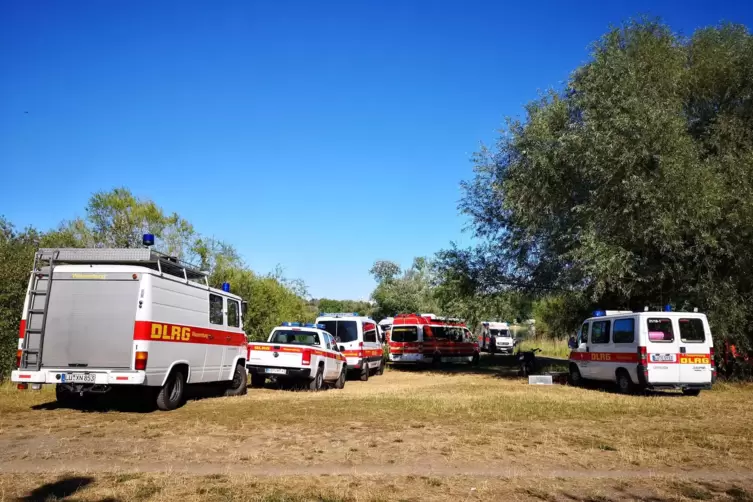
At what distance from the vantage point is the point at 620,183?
17750 millimetres

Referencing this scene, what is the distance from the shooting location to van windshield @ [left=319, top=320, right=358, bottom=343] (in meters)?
20.2

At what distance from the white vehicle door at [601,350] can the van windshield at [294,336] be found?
7.91 m

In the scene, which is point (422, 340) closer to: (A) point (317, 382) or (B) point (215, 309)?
(A) point (317, 382)

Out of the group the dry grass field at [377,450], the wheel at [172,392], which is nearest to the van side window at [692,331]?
the dry grass field at [377,450]

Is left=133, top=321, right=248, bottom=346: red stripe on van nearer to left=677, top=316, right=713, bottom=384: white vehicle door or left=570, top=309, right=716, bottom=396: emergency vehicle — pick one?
left=570, top=309, right=716, bottom=396: emergency vehicle

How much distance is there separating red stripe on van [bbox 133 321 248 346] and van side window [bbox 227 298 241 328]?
0.22 meters

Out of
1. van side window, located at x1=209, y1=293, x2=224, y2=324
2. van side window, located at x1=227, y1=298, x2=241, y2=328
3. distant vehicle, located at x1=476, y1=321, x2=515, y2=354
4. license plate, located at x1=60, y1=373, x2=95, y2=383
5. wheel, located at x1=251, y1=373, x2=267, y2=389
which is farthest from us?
distant vehicle, located at x1=476, y1=321, x2=515, y2=354

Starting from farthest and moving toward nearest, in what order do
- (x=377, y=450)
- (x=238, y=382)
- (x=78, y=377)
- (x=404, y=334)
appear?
(x=404, y=334), (x=238, y=382), (x=78, y=377), (x=377, y=450)

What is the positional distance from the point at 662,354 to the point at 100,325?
12686 mm

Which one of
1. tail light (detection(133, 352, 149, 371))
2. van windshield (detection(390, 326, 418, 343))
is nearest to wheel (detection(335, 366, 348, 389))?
tail light (detection(133, 352, 149, 371))

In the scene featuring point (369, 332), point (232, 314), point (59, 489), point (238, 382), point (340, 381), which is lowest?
point (59, 489)

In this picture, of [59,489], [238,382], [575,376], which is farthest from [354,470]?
[575,376]

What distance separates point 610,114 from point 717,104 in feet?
15.3

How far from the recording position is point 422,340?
88.2ft
